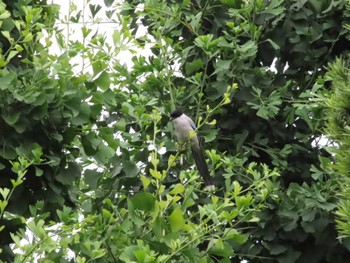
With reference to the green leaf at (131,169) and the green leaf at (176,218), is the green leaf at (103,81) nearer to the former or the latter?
the green leaf at (176,218)

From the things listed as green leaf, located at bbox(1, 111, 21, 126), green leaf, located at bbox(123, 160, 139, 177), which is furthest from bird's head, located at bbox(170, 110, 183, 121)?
green leaf, located at bbox(1, 111, 21, 126)

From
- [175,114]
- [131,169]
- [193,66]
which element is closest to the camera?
[131,169]

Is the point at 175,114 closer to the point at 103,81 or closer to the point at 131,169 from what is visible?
the point at 131,169

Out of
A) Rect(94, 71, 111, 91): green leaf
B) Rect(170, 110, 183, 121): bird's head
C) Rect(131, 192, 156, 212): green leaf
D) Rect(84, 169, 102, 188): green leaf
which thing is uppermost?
Rect(94, 71, 111, 91): green leaf

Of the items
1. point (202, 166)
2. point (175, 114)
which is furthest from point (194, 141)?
point (175, 114)

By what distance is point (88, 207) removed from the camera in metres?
7.39

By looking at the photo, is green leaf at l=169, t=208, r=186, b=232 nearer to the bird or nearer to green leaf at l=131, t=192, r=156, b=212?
green leaf at l=131, t=192, r=156, b=212

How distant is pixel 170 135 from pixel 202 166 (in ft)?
2.00

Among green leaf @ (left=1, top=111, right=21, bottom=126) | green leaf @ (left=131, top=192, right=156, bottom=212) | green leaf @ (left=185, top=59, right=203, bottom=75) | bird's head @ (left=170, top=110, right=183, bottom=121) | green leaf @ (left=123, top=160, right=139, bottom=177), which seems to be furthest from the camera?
green leaf @ (left=185, top=59, right=203, bottom=75)

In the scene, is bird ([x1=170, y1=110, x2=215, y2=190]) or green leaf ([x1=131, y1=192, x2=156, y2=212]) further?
bird ([x1=170, y1=110, x2=215, y2=190])

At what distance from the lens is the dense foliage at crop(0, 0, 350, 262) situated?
5.38 meters

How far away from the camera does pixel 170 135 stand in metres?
8.09

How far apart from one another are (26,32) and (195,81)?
246 cm

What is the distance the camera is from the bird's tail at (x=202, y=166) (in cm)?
753
